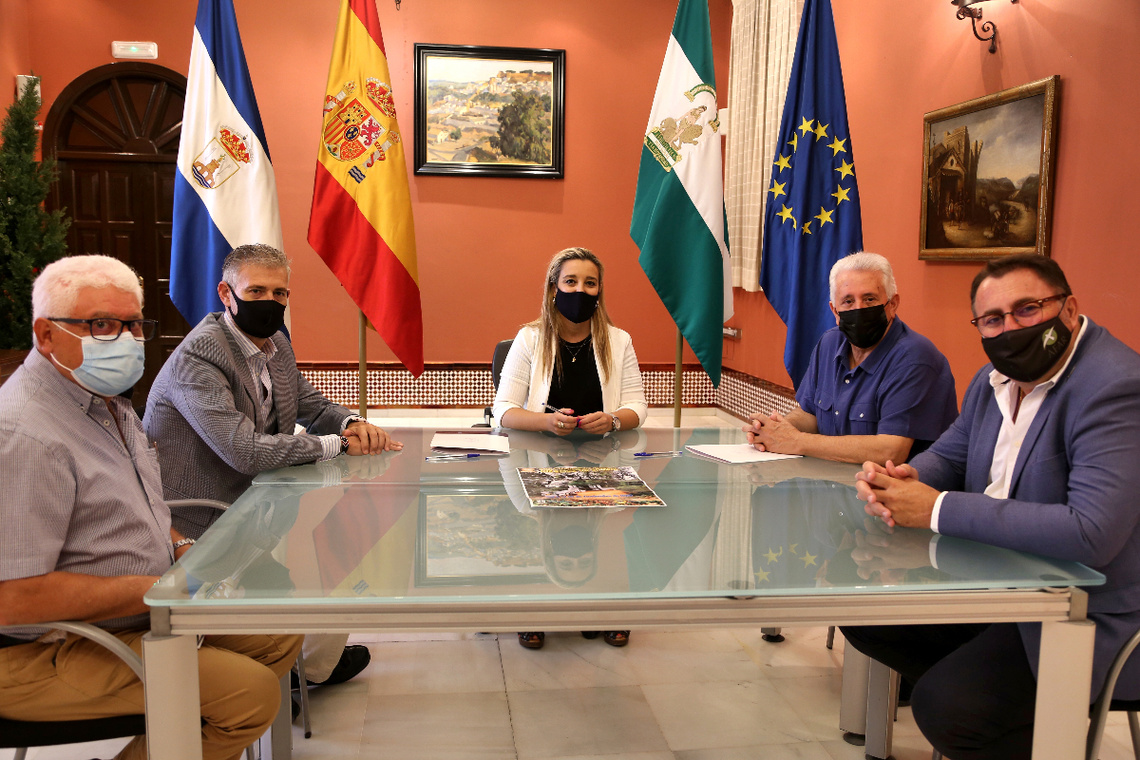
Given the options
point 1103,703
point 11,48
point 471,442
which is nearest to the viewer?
point 1103,703

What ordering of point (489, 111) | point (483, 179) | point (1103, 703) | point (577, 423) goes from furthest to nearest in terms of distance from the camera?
point (483, 179), point (489, 111), point (577, 423), point (1103, 703)

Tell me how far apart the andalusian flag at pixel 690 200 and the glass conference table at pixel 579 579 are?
2024 millimetres

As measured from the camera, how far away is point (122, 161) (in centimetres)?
628

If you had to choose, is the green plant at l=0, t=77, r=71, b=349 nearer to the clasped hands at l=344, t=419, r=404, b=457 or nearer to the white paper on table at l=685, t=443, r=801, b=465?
the clasped hands at l=344, t=419, r=404, b=457

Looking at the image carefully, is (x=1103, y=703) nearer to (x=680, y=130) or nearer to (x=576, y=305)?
(x=576, y=305)

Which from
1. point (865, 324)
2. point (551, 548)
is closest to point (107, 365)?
point (551, 548)

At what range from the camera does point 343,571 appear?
1452mm

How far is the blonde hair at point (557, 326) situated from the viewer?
3.02m

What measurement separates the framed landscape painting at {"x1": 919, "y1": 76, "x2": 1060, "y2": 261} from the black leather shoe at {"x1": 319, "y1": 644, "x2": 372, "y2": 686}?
2794 millimetres

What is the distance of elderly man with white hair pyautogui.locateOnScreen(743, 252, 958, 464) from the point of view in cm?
239

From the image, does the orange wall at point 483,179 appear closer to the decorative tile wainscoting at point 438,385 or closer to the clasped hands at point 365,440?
the decorative tile wainscoting at point 438,385

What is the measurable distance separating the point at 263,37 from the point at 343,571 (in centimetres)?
599

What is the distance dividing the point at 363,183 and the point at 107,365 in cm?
250

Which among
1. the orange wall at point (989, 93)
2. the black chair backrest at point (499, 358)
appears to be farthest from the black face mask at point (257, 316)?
the orange wall at point (989, 93)
